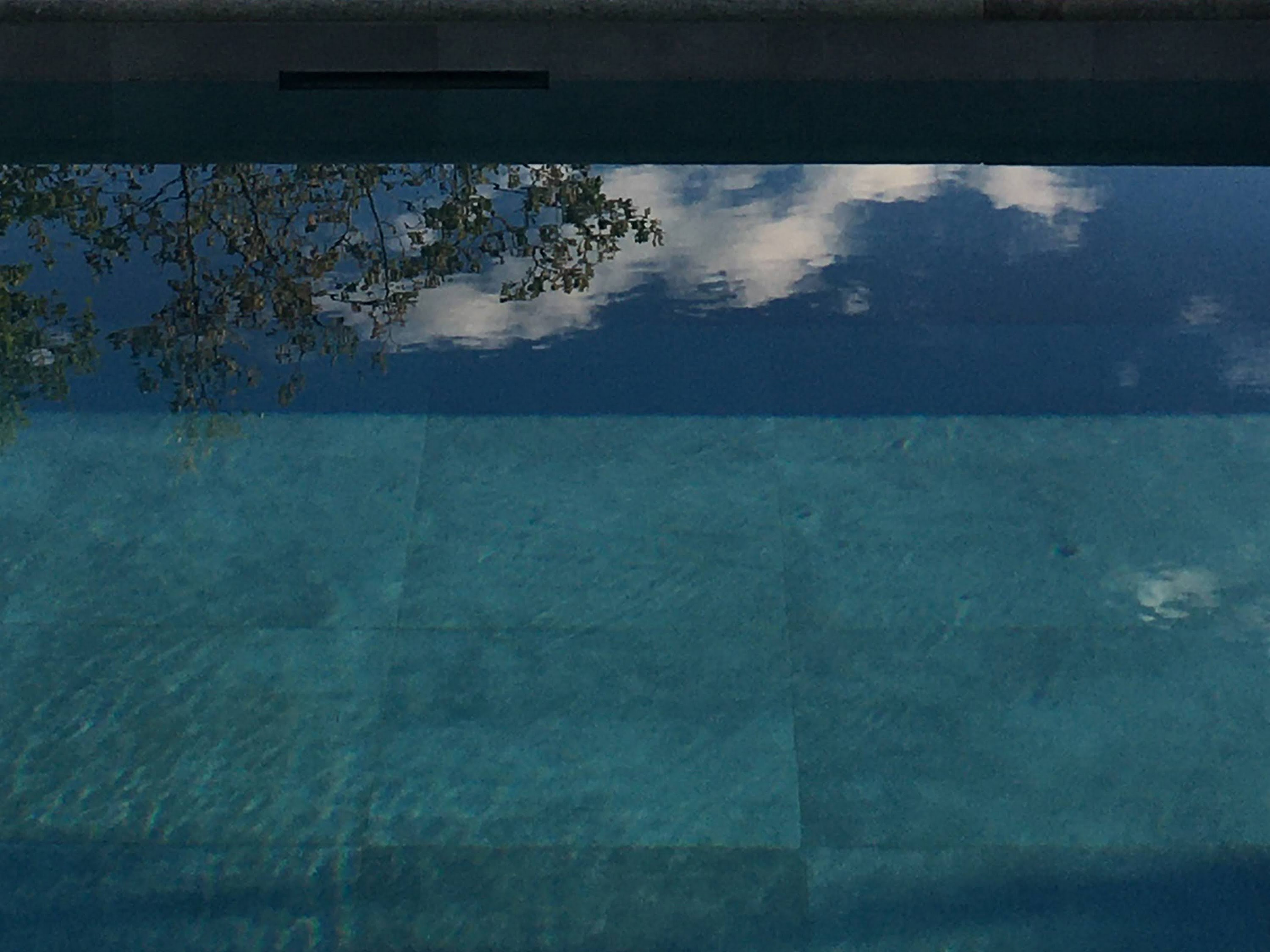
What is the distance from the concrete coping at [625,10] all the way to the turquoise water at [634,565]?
139 centimetres

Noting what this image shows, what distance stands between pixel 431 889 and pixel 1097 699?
239 cm

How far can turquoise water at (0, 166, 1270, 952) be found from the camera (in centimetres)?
508

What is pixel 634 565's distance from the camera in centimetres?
653

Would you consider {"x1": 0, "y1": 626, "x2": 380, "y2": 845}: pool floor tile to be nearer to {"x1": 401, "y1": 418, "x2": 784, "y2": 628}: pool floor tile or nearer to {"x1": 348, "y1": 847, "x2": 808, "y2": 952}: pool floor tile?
{"x1": 348, "y1": 847, "x2": 808, "y2": 952}: pool floor tile

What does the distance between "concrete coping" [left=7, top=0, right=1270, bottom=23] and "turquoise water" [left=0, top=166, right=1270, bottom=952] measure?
1394mm

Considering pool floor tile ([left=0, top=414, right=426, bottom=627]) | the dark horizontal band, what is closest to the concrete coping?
the dark horizontal band

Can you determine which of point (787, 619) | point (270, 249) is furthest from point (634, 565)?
point (270, 249)

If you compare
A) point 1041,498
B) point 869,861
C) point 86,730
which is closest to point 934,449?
point 1041,498

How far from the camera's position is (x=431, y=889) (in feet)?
16.5

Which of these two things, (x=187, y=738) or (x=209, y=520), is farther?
(x=209, y=520)

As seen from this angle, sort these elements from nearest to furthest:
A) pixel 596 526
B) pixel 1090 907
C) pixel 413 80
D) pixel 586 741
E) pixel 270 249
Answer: pixel 1090 907 → pixel 586 741 → pixel 596 526 → pixel 270 249 → pixel 413 80

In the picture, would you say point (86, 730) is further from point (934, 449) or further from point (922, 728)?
point (934, 449)

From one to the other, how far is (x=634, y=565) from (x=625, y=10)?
16.8 ft

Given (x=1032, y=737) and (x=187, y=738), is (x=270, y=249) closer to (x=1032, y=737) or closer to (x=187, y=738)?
(x=187, y=738)
